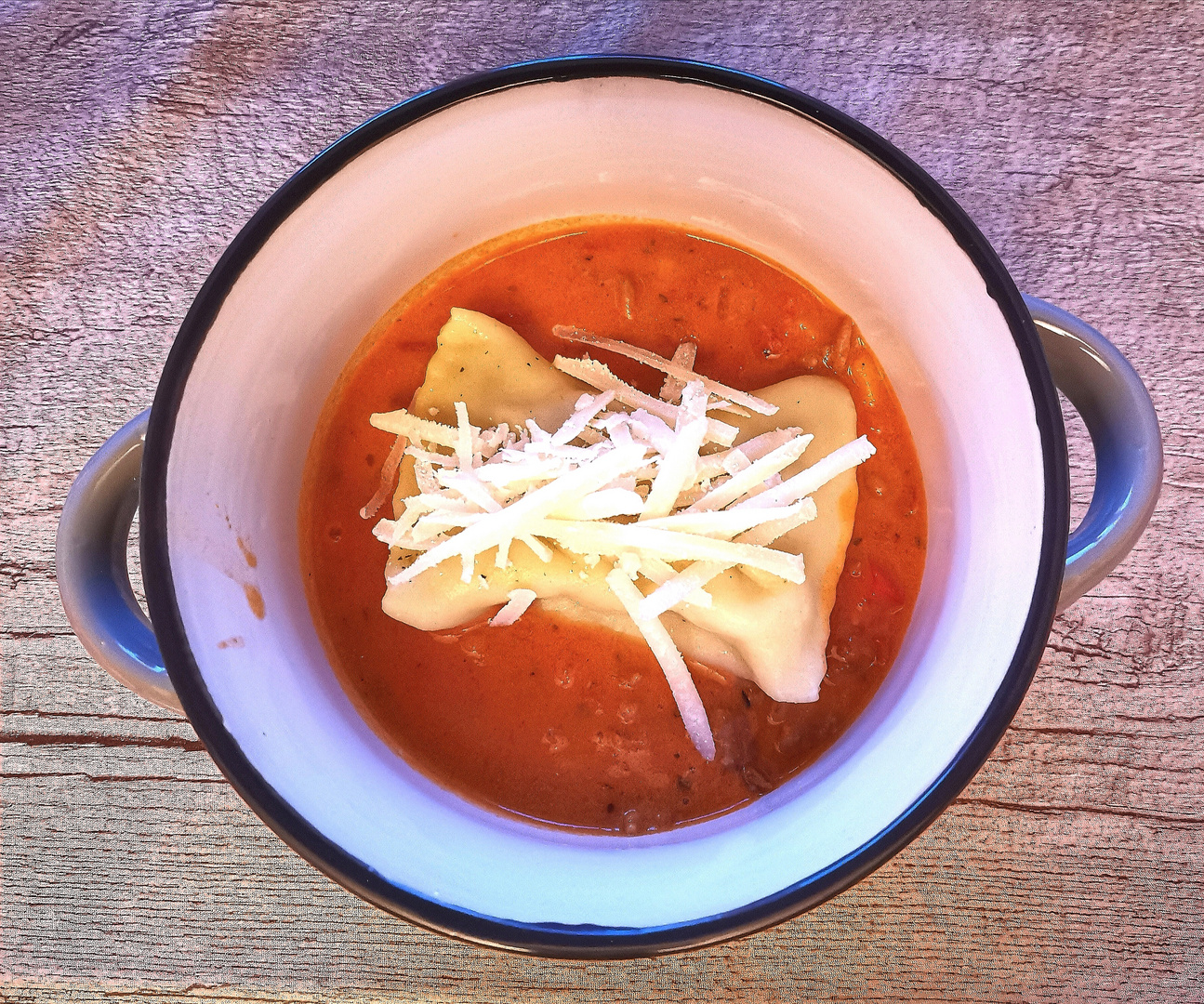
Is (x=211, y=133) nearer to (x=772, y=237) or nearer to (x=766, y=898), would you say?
(x=772, y=237)

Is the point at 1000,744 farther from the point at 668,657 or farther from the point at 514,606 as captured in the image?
the point at 514,606

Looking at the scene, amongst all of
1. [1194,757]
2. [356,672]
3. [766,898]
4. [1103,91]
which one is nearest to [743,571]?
[766,898]

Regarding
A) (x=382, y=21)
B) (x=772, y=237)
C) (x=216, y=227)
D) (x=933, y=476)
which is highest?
(x=382, y=21)

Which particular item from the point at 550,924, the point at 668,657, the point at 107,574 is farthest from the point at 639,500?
the point at 107,574

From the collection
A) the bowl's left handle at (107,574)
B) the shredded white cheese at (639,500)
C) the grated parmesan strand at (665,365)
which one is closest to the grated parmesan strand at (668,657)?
the shredded white cheese at (639,500)

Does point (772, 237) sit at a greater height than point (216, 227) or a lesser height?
greater

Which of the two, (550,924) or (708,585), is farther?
(708,585)
